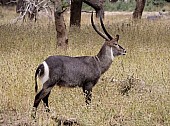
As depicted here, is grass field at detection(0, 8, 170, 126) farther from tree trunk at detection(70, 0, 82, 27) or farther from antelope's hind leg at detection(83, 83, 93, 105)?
tree trunk at detection(70, 0, 82, 27)

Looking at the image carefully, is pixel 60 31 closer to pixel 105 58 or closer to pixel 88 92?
pixel 105 58

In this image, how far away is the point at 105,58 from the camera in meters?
6.19

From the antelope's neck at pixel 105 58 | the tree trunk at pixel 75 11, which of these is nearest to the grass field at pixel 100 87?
the antelope's neck at pixel 105 58

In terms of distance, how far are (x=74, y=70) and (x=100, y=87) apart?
115 centimetres

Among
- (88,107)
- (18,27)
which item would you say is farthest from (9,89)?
(18,27)

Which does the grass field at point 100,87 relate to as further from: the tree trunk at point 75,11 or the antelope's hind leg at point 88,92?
the tree trunk at point 75,11

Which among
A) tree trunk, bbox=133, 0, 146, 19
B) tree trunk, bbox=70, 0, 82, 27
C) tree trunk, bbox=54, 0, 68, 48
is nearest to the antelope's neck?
tree trunk, bbox=54, 0, 68, 48

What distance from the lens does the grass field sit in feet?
16.9

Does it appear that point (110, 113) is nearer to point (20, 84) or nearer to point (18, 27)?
point (20, 84)

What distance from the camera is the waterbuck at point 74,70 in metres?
5.48

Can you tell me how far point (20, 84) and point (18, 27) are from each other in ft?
24.7

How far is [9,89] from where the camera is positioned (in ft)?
21.0

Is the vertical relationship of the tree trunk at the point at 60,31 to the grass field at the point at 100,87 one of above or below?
above

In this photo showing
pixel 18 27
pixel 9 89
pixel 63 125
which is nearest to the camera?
pixel 63 125
